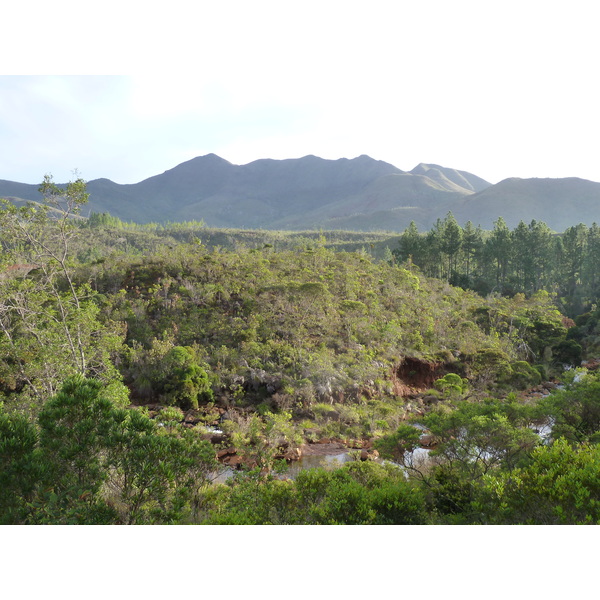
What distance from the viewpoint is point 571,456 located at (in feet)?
16.1

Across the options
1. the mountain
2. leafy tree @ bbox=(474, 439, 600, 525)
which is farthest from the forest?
the mountain

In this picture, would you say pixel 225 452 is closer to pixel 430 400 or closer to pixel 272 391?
pixel 272 391

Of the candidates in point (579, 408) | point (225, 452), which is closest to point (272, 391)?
point (225, 452)

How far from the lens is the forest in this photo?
512cm

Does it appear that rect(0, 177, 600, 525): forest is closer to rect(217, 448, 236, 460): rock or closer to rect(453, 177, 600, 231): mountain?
rect(217, 448, 236, 460): rock

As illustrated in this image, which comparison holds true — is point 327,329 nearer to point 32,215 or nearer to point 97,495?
point 32,215

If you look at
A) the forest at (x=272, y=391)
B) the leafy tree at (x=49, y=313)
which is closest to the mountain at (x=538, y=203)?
the forest at (x=272, y=391)

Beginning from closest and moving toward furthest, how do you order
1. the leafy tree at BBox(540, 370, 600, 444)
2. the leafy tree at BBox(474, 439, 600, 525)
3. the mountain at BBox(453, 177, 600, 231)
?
the leafy tree at BBox(474, 439, 600, 525) → the leafy tree at BBox(540, 370, 600, 444) → the mountain at BBox(453, 177, 600, 231)

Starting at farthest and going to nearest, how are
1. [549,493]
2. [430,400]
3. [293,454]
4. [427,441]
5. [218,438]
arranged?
[430,400] < [427,441] < [218,438] < [293,454] < [549,493]

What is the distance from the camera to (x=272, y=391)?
1523 centimetres

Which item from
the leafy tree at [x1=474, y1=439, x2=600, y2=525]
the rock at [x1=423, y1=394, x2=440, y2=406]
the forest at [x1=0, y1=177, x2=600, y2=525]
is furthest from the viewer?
the rock at [x1=423, y1=394, x2=440, y2=406]

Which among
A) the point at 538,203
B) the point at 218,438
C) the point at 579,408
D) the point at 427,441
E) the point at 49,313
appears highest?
the point at 538,203

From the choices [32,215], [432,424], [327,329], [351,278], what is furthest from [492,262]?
[32,215]

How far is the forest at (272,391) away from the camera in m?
5.12
